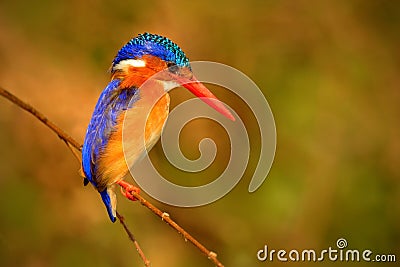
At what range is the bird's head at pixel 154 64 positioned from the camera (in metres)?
1.42

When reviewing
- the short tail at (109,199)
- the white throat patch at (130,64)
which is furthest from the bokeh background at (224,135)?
the short tail at (109,199)

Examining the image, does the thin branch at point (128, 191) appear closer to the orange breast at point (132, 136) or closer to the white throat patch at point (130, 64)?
the orange breast at point (132, 136)

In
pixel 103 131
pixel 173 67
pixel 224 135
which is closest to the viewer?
pixel 103 131

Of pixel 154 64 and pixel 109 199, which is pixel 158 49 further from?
pixel 109 199

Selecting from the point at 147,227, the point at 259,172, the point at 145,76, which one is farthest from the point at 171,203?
the point at 145,76

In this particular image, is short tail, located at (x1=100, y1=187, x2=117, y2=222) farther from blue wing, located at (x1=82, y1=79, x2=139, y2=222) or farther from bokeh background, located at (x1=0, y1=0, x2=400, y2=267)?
bokeh background, located at (x1=0, y1=0, x2=400, y2=267)

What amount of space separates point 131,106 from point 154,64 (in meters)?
0.13

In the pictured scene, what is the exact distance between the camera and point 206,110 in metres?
2.18

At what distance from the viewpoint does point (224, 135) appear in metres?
2.27

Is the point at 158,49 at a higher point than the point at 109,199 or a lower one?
higher

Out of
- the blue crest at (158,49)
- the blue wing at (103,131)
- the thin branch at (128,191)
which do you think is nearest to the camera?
the thin branch at (128,191)

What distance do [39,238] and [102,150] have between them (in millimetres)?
870

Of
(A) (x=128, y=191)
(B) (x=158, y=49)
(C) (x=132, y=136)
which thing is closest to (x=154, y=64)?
(B) (x=158, y=49)

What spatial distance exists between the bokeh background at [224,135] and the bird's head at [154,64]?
1.91ft
